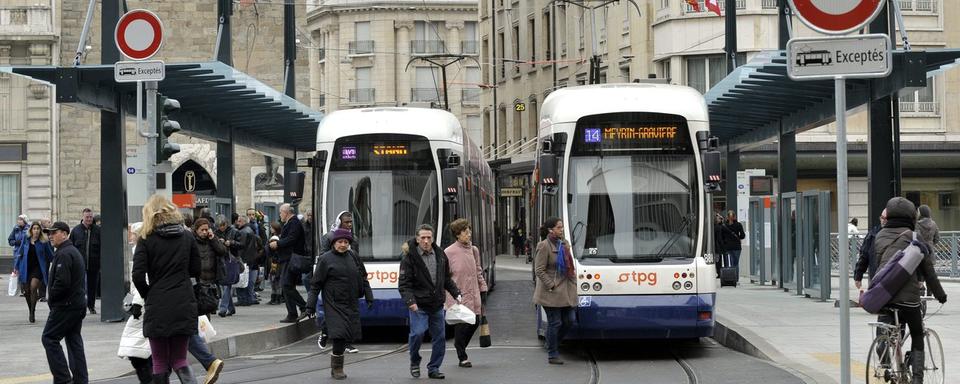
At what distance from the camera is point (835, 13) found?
879 cm

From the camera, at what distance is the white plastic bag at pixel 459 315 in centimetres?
1577

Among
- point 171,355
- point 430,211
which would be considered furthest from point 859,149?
point 171,355

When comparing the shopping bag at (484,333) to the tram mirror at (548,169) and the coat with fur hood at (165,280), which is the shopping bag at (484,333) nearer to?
the tram mirror at (548,169)

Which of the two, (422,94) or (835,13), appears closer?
(835,13)

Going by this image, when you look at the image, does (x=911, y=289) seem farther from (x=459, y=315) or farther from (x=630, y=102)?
(x=630, y=102)

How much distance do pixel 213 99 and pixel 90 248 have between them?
3.01m

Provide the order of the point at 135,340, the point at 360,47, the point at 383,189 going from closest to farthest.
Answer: the point at 135,340, the point at 383,189, the point at 360,47

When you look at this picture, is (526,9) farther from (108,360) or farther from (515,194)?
(108,360)

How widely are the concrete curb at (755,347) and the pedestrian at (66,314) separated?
6.37m

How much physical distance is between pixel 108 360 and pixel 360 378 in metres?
3.05

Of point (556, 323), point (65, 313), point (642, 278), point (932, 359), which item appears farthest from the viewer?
point (642, 278)

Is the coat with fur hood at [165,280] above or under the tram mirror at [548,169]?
under

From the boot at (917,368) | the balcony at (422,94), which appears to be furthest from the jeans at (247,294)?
the balcony at (422,94)

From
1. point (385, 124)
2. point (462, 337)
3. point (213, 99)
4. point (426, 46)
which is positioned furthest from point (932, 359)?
point (426, 46)
